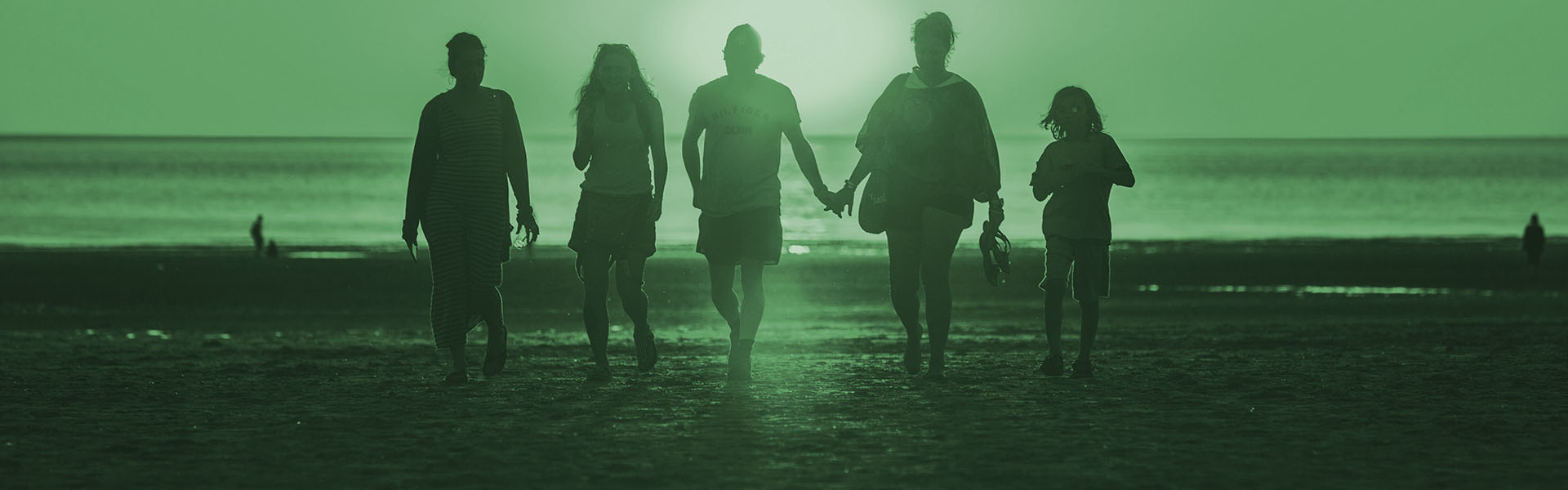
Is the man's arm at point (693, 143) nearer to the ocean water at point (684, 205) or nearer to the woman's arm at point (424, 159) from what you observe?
the woman's arm at point (424, 159)

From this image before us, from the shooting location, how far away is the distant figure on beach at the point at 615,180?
333 inches

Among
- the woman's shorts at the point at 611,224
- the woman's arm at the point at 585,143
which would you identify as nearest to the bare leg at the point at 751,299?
the woman's shorts at the point at 611,224

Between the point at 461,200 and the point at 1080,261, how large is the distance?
2.86 metres

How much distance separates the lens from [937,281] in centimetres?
827

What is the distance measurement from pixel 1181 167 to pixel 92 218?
439ft

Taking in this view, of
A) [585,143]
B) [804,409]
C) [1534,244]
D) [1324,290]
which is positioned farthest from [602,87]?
[1534,244]

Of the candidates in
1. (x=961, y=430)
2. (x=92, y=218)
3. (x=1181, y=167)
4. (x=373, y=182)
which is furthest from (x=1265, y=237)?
(x=1181, y=167)

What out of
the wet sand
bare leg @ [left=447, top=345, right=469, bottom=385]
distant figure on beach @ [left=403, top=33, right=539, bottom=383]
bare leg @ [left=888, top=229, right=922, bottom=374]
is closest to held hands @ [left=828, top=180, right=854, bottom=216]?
bare leg @ [left=888, top=229, right=922, bottom=374]

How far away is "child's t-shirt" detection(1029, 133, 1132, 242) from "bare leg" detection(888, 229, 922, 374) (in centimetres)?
62

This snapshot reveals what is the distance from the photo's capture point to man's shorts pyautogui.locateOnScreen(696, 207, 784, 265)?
8.43m

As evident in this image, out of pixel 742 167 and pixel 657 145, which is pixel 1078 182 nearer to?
pixel 742 167

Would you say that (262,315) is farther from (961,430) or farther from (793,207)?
(793,207)

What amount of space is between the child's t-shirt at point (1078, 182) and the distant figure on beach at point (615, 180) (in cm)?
180

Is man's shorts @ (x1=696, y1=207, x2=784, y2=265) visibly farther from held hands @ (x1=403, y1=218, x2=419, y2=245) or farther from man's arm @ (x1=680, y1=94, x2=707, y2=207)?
held hands @ (x1=403, y1=218, x2=419, y2=245)
